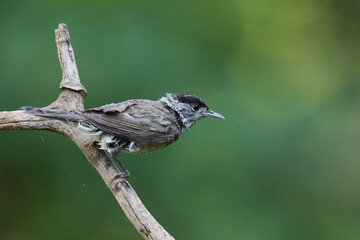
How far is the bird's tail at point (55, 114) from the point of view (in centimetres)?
330

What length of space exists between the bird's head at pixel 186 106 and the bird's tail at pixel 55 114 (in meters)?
0.85

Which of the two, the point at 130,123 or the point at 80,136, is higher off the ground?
the point at 80,136

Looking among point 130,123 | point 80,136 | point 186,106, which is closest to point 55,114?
point 80,136

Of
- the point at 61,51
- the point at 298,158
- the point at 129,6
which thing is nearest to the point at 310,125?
the point at 298,158

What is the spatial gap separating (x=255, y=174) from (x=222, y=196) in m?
0.36

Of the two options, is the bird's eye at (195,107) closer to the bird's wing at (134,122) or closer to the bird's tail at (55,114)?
the bird's wing at (134,122)

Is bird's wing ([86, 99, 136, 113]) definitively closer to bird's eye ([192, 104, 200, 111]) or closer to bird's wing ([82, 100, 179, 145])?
bird's wing ([82, 100, 179, 145])

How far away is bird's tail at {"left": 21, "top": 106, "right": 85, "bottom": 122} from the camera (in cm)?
330

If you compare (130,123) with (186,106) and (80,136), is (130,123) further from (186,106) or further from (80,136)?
(186,106)

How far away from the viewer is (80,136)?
3.87 meters

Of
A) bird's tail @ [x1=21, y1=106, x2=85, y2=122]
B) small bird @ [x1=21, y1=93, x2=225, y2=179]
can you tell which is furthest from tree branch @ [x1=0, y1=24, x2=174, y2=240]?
bird's tail @ [x1=21, y1=106, x2=85, y2=122]

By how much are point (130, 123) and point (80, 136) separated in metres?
0.40

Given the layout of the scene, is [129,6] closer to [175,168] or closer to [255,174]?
[175,168]

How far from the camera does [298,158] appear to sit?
4.90 metres
